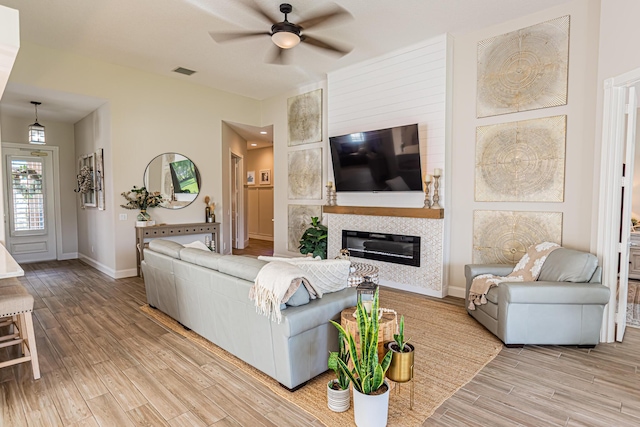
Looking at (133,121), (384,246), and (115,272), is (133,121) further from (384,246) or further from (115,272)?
(384,246)

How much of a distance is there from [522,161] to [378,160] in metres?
1.85

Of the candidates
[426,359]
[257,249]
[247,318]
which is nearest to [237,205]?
[257,249]

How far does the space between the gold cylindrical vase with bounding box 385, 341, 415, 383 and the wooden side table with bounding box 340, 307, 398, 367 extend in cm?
13

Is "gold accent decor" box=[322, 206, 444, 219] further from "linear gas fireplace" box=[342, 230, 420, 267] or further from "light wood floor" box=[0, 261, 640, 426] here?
"light wood floor" box=[0, 261, 640, 426]

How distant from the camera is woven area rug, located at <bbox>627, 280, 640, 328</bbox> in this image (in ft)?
12.4

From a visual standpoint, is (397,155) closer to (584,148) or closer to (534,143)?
(534,143)

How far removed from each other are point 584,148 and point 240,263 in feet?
12.4

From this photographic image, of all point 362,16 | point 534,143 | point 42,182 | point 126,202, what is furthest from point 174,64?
point 534,143

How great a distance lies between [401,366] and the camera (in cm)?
208

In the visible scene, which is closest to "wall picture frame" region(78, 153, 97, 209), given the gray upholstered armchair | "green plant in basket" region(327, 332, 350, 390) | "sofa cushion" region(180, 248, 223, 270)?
"sofa cushion" region(180, 248, 223, 270)

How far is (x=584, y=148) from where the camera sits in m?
3.71

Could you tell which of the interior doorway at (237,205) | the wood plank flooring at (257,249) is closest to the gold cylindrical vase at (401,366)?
the wood plank flooring at (257,249)

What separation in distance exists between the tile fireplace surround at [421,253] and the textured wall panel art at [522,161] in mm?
777

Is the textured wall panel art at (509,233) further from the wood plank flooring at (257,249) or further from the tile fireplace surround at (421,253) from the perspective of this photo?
the wood plank flooring at (257,249)
